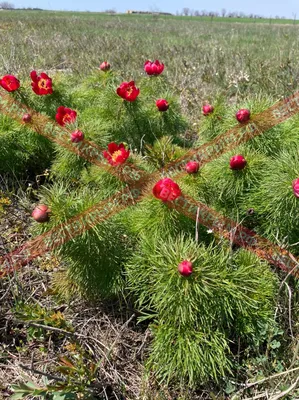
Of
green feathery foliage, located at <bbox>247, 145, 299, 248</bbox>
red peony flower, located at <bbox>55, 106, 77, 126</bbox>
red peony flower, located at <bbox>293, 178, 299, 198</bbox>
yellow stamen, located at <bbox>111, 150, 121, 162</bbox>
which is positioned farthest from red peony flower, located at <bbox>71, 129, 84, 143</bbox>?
red peony flower, located at <bbox>293, 178, 299, 198</bbox>

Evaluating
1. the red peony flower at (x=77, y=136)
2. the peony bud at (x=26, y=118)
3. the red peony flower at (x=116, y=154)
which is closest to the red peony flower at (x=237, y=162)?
the red peony flower at (x=116, y=154)

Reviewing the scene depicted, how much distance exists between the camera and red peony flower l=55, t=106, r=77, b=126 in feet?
6.22

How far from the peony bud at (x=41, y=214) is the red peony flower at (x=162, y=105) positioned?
1150 millimetres

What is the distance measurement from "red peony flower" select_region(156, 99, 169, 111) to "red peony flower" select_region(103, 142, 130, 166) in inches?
25.5

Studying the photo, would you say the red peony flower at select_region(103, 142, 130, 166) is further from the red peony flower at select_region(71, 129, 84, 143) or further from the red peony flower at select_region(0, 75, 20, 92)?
the red peony flower at select_region(0, 75, 20, 92)

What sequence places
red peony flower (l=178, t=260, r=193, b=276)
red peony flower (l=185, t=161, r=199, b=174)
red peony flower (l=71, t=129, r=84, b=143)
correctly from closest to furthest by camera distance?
red peony flower (l=178, t=260, r=193, b=276) < red peony flower (l=185, t=161, r=199, b=174) < red peony flower (l=71, t=129, r=84, b=143)

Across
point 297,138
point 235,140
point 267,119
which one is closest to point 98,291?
point 235,140

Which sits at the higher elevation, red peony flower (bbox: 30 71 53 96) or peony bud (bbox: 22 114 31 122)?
red peony flower (bbox: 30 71 53 96)

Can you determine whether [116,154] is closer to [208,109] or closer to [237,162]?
[237,162]

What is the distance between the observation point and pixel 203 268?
4.01 feet

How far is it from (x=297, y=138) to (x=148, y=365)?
120 cm

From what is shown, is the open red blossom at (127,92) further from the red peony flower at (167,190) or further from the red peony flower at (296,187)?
the red peony flower at (296,187)

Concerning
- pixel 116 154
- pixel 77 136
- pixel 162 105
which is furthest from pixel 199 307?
pixel 162 105

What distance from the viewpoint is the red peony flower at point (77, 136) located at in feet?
5.80
